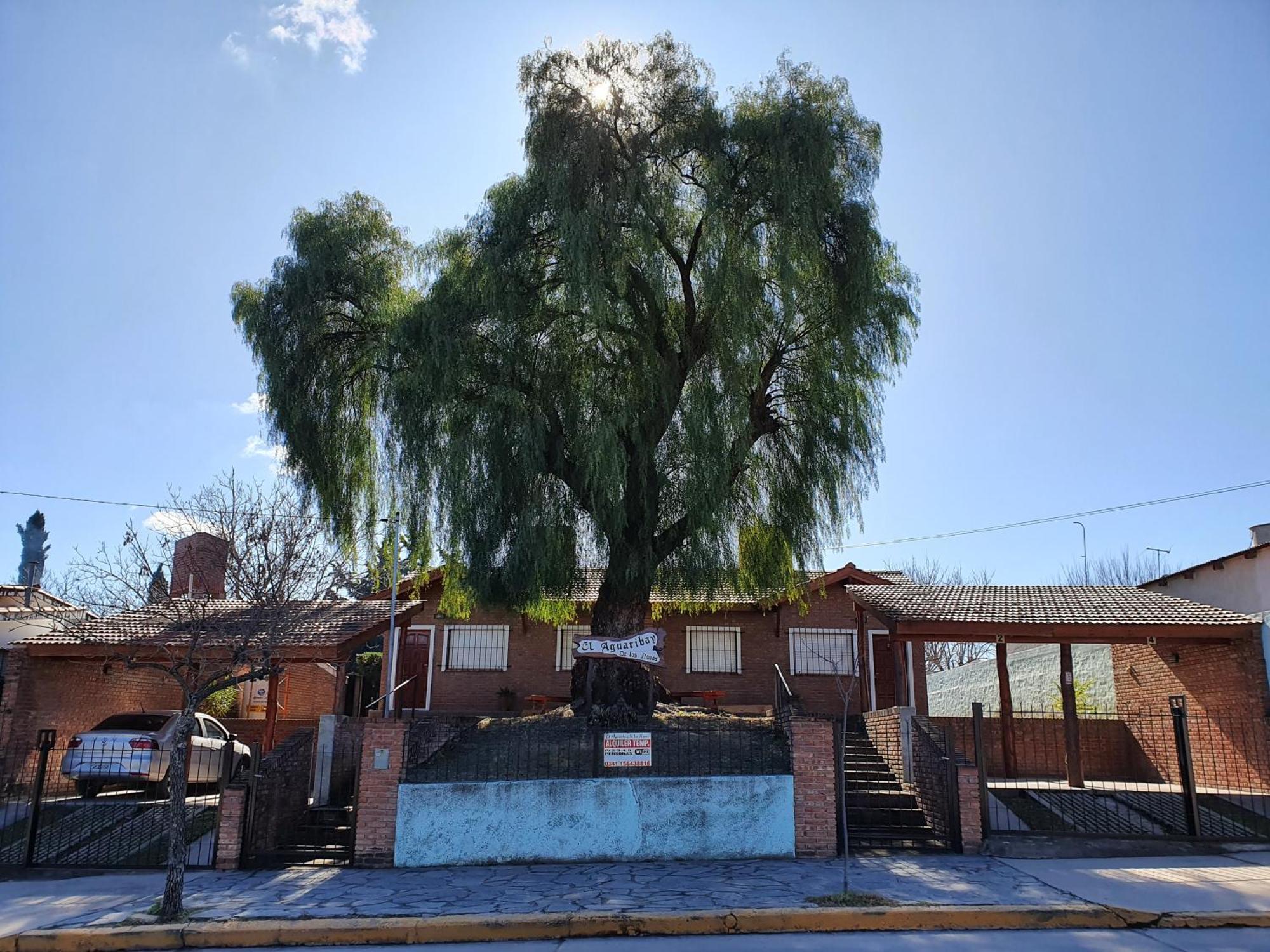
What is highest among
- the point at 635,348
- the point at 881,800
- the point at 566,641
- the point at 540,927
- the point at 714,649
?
the point at 635,348

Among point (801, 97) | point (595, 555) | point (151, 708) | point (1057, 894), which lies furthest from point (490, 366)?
point (151, 708)

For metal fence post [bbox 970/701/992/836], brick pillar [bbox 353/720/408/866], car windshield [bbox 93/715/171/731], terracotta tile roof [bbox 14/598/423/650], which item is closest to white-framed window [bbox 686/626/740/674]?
terracotta tile roof [bbox 14/598/423/650]

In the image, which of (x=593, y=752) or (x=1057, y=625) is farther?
(x=1057, y=625)

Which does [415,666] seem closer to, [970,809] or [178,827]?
[178,827]

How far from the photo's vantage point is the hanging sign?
13.6m

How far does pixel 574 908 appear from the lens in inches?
340

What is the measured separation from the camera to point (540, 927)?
8219 mm

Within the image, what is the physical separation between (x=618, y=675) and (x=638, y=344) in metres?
5.18

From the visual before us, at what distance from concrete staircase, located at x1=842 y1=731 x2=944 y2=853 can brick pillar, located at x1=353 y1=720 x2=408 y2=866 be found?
5.45m

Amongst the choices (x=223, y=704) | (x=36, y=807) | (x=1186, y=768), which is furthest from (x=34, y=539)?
(x=1186, y=768)

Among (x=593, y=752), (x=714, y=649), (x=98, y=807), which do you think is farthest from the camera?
(x=714, y=649)

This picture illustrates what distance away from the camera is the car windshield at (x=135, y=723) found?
15812 mm

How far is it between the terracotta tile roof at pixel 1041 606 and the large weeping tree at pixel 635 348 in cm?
279

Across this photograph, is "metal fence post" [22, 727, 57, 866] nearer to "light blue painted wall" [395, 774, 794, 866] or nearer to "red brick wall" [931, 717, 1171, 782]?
"light blue painted wall" [395, 774, 794, 866]
